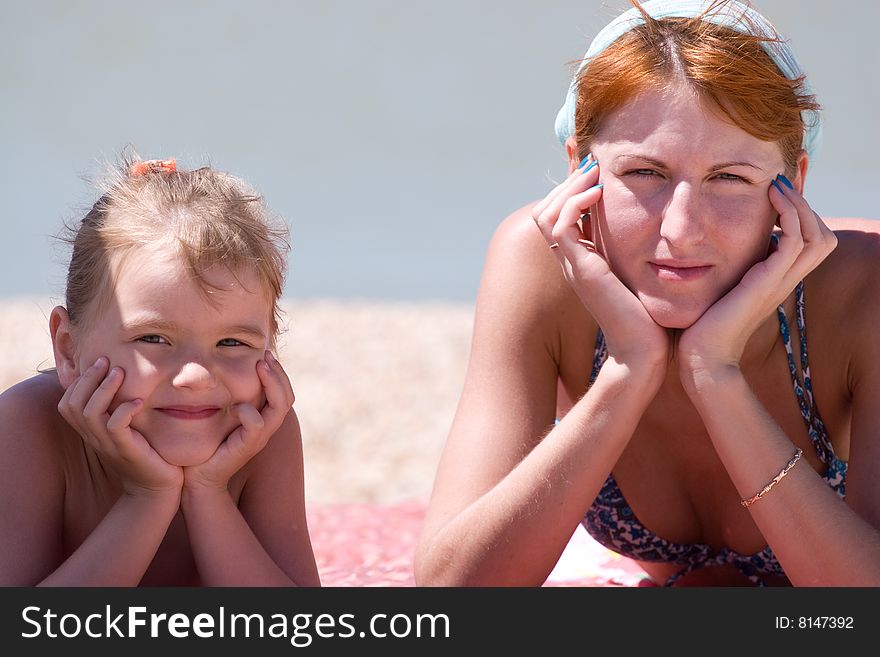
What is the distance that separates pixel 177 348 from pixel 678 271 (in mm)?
1177

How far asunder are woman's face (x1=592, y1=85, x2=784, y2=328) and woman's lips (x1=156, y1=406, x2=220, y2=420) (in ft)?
3.41

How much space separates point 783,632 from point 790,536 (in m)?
0.27

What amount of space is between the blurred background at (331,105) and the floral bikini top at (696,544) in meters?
12.3

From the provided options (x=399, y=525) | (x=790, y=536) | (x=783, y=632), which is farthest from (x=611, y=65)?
(x=399, y=525)

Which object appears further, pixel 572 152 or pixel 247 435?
pixel 572 152

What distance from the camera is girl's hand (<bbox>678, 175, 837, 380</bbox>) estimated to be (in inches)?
108

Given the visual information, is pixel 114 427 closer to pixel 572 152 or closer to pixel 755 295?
pixel 572 152

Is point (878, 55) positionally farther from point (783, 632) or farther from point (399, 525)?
point (783, 632)

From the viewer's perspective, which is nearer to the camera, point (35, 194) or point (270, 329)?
point (270, 329)

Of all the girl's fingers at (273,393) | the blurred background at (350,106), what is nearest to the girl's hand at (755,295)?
the girl's fingers at (273,393)

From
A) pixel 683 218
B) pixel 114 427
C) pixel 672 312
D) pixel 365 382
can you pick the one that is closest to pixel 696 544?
pixel 672 312

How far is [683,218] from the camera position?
8.73 ft

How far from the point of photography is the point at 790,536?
262 centimetres

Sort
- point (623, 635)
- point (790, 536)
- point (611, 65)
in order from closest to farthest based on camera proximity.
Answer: point (623, 635) < point (790, 536) < point (611, 65)
